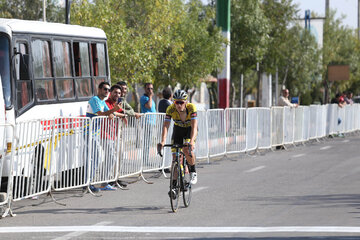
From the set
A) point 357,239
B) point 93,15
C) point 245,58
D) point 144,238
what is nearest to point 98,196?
point 144,238

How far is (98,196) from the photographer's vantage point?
1370cm

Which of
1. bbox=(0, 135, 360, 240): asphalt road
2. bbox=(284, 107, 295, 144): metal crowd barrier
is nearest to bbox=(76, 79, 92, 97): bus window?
bbox=(0, 135, 360, 240): asphalt road

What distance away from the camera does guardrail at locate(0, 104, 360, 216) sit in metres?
11.9

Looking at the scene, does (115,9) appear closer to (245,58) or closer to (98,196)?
(245,58)

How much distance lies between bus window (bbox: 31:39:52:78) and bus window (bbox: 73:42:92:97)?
52.2 inches

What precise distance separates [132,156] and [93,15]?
509 inches

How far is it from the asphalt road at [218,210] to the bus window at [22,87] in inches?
64.6

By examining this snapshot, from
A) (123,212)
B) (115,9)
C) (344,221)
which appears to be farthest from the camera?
(115,9)

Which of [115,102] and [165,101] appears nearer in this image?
[115,102]

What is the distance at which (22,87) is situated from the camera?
1394cm

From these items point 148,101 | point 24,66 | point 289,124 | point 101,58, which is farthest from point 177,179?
point 289,124

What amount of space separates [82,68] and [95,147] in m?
3.25

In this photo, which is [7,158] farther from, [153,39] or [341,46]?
[341,46]

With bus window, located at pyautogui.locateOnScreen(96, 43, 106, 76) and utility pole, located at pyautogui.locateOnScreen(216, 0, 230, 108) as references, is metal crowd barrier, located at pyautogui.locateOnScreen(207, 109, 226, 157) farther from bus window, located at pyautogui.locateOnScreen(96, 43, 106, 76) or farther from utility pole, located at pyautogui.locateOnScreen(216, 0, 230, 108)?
utility pole, located at pyautogui.locateOnScreen(216, 0, 230, 108)
